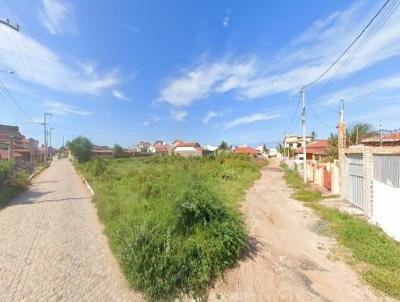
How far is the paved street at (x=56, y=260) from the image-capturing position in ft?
14.0

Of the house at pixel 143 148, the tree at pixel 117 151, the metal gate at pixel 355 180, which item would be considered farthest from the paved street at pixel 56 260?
the house at pixel 143 148

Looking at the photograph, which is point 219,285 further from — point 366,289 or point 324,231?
point 324,231

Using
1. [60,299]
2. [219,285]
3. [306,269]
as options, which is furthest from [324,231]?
[60,299]

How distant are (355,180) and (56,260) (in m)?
11.1

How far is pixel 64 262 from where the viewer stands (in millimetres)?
5352

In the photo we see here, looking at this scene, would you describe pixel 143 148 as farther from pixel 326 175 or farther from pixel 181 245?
pixel 181 245

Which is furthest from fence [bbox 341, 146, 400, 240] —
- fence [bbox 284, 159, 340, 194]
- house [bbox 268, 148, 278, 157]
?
house [bbox 268, 148, 278, 157]

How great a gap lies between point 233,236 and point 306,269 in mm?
1711

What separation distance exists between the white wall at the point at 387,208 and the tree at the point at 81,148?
156 ft

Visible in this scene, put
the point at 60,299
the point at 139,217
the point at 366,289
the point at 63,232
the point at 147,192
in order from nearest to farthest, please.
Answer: the point at 60,299 < the point at 366,289 < the point at 139,217 < the point at 63,232 < the point at 147,192

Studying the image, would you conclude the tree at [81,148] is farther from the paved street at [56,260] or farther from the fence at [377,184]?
the fence at [377,184]

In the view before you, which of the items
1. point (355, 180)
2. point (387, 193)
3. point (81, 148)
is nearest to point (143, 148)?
point (81, 148)

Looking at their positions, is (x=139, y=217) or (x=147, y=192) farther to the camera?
(x=147, y=192)

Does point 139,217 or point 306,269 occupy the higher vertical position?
point 139,217
